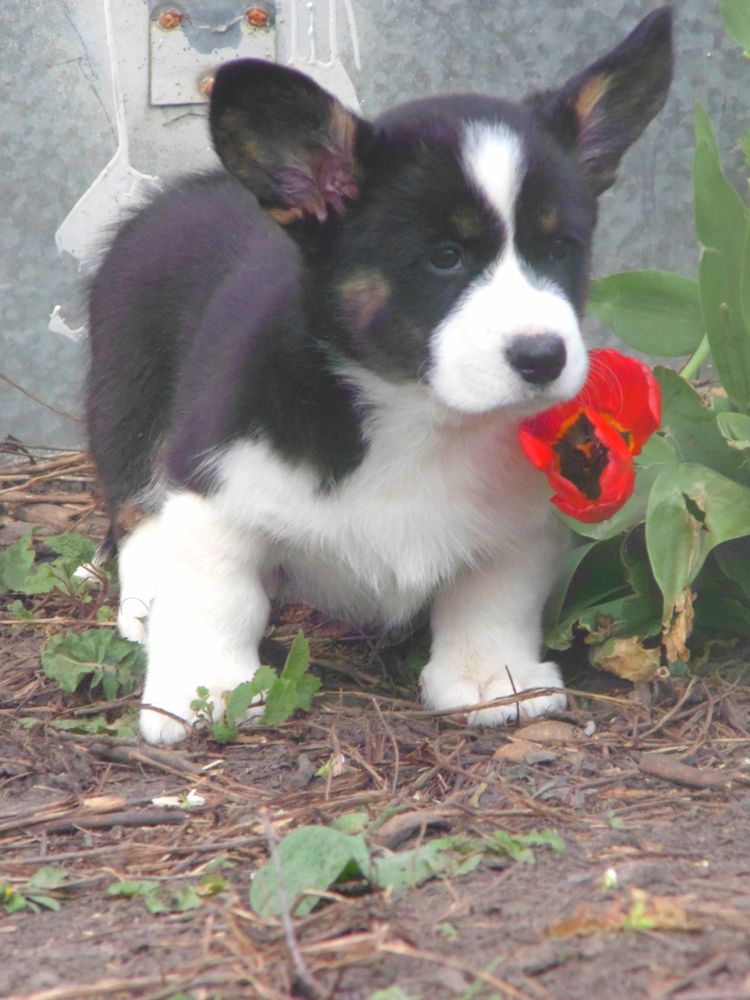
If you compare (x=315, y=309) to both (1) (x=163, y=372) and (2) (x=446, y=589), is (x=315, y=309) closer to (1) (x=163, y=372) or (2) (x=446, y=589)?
(2) (x=446, y=589)

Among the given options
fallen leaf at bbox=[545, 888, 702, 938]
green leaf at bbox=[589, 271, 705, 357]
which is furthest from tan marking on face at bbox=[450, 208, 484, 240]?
fallen leaf at bbox=[545, 888, 702, 938]

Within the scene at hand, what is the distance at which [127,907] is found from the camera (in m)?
2.44

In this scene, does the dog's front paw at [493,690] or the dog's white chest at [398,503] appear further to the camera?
the dog's front paw at [493,690]

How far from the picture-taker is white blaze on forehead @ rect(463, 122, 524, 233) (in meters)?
2.88

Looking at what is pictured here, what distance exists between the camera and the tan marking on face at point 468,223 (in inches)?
114

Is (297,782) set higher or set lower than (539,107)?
lower

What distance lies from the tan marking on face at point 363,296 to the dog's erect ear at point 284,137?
15 cm

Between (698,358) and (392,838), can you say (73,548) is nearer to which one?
(698,358)

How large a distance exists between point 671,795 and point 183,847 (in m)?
0.94

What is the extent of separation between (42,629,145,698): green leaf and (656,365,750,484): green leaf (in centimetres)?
142

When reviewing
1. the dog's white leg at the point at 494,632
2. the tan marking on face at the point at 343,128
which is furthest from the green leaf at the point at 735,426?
the tan marking on face at the point at 343,128

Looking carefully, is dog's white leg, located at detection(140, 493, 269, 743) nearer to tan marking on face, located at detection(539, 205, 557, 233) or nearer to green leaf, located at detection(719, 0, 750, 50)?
tan marking on face, located at detection(539, 205, 557, 233)

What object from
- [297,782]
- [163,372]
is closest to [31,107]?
[163,372]

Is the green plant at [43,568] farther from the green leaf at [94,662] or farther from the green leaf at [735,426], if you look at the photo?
the green leaf at [735,426]
